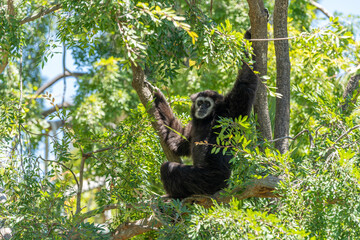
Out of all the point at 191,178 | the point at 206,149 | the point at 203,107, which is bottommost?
the point at 191,178

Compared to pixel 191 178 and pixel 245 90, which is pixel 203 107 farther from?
pixel 191 178

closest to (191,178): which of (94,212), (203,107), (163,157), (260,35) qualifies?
(163,157)

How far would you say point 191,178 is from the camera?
5754mm

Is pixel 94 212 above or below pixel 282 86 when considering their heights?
below

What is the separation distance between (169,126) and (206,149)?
875 millimetres

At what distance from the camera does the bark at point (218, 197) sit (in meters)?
4.40

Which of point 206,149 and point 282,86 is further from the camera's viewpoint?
point 206,149

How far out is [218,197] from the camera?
515 cm

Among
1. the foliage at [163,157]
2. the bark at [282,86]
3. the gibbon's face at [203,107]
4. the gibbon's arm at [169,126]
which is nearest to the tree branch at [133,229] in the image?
the foliage at [163,157]

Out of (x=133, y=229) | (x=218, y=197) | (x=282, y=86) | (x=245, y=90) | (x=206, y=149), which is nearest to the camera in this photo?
(x=218, y=197)

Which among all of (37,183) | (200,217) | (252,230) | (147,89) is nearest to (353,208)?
(252,230)

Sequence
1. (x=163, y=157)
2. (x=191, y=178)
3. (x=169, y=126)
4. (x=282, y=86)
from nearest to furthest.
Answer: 1. (x=191, y=178)
2. (x=282, y=86)
3. (x=169, y=126)
4. (x=163, y=157)

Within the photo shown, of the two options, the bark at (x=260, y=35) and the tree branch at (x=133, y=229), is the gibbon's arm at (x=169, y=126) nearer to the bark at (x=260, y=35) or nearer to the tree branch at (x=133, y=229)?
the bark at (x=260, y=35)

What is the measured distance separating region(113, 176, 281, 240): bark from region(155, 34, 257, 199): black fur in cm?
26
